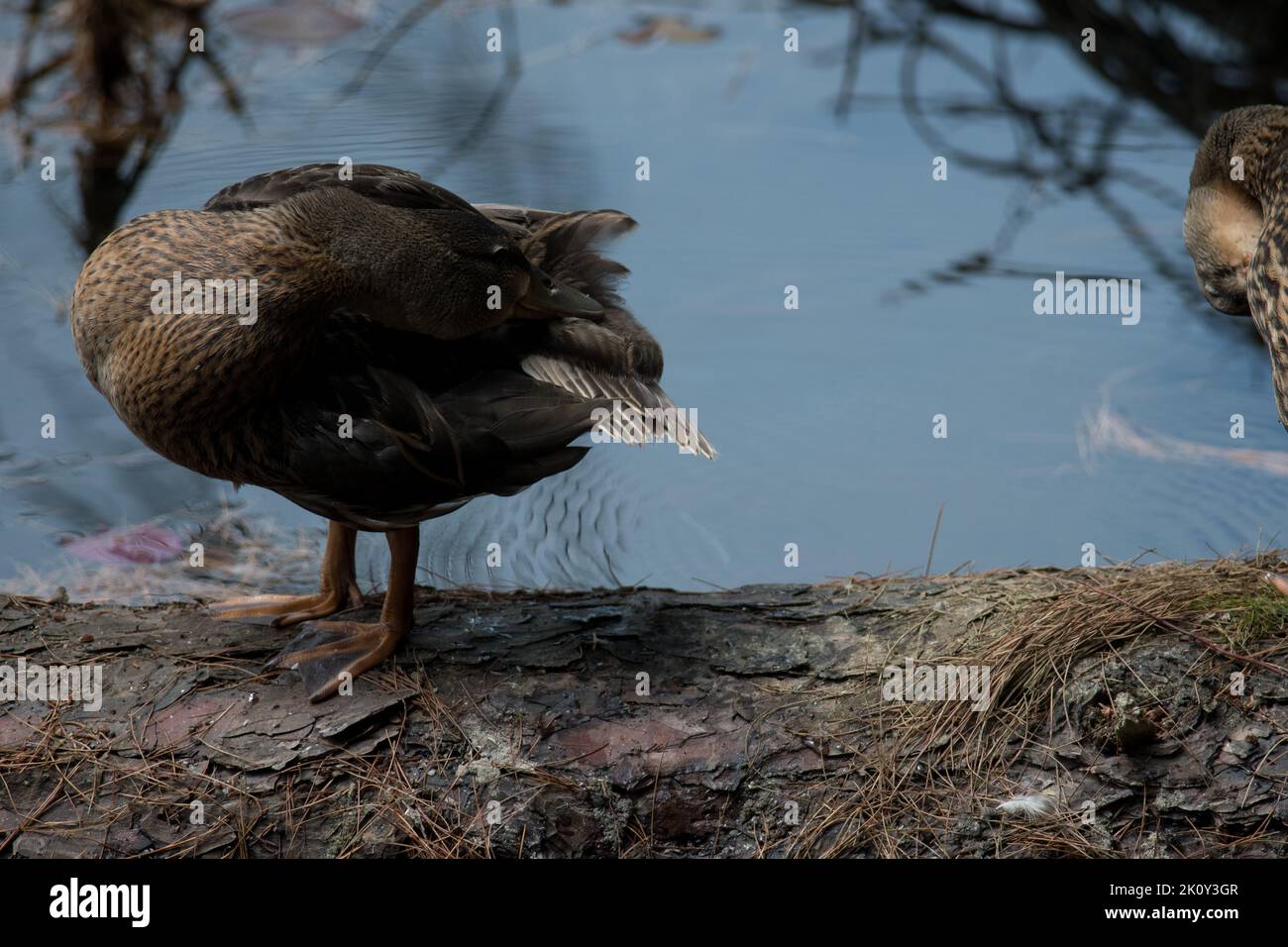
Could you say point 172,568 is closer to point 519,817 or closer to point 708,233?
point 519,817

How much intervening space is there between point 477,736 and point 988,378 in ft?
10.6

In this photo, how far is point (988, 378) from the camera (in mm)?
5227

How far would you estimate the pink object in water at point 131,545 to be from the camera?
4137 mm

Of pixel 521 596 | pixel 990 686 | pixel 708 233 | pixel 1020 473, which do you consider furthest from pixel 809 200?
pixel 990 686

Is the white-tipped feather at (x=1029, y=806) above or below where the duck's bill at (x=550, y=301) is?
below

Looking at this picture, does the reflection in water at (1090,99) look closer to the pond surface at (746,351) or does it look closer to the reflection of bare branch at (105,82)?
the pond surface at (746,351)

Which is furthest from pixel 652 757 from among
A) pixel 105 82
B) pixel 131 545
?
pixel 105 82

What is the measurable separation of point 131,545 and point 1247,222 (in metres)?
3.55

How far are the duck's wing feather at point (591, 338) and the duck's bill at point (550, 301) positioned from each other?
0.06 metres

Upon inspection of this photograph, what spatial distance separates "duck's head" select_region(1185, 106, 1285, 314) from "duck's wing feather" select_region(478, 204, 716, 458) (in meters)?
1.48

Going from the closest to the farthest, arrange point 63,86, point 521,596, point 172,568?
point 521,596, point 172,568, point 63,86

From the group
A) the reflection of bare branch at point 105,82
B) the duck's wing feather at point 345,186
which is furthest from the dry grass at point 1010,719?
the reflection of bare branch at point 105,82

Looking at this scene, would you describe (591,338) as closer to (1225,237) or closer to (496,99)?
(1225,237)

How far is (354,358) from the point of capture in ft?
9.23
